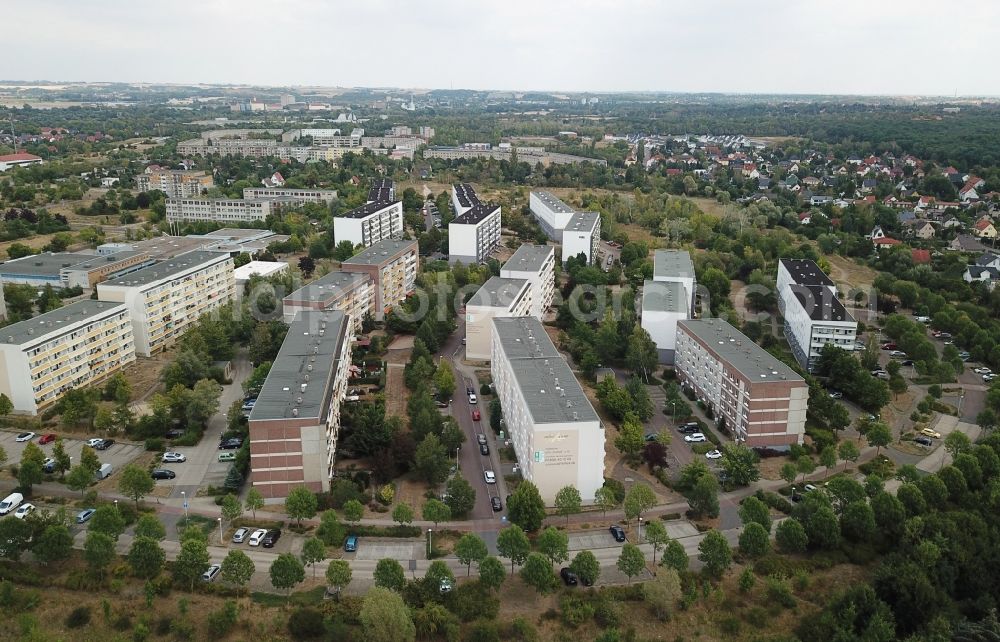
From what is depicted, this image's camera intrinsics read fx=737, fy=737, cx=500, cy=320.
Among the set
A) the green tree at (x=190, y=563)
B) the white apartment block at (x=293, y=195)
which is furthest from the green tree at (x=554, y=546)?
the white apartment block at (x=293, y=195)

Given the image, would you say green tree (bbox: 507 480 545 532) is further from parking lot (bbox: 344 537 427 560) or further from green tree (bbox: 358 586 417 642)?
green tree (bbox: 358 586 417 642)

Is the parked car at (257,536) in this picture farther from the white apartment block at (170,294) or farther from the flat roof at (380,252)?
the flat roof at (380,252)

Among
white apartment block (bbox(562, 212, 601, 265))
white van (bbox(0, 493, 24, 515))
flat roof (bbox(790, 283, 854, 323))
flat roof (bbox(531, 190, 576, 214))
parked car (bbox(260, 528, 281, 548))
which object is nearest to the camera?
parked car (bbox(260, 528, 281, 548))

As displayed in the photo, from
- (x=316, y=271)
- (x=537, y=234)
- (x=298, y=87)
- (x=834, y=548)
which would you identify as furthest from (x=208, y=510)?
(x=298, y=87)

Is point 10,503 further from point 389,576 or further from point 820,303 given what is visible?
point 820,303

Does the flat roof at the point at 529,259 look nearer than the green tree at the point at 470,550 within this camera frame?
No

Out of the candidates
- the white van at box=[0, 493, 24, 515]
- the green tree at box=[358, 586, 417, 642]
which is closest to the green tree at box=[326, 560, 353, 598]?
the green tree at box=[358, 586, 417, 642]
